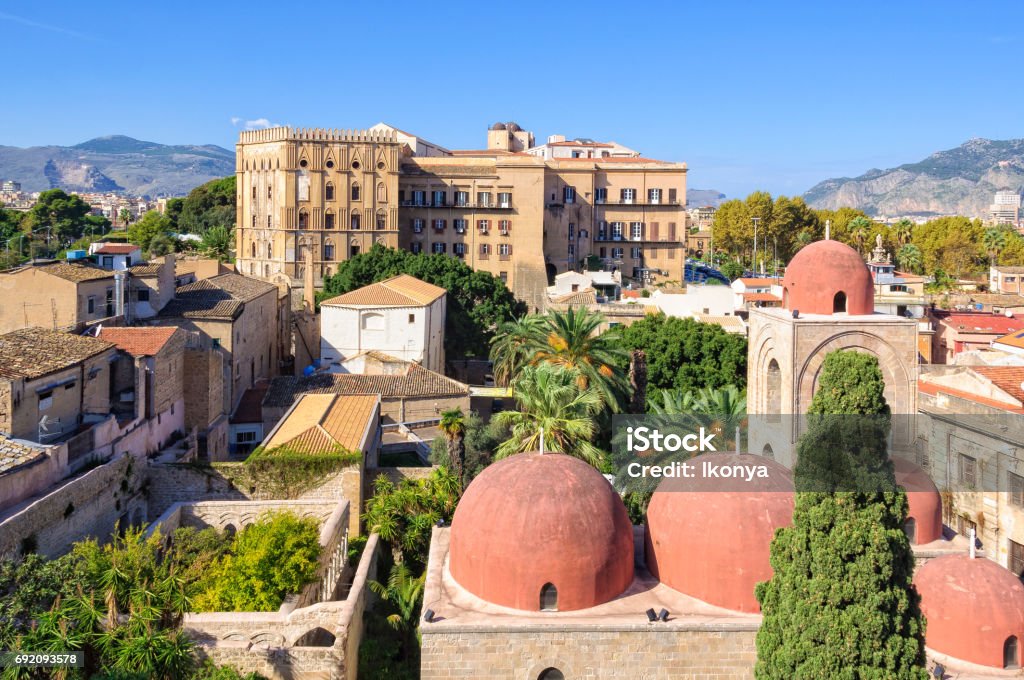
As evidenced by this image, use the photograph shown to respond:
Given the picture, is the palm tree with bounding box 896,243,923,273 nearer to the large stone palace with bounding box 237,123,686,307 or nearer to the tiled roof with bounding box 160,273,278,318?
the large stone palace with bounding box 237,123,686,307

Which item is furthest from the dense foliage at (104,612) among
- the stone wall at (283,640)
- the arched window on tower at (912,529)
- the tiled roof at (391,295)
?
the tiled roof at (391,295)

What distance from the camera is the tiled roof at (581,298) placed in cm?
4769

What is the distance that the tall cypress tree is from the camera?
452 inches

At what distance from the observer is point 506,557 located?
13578 millimetres

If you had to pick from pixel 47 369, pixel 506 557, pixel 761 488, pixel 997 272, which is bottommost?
pixel 506 557

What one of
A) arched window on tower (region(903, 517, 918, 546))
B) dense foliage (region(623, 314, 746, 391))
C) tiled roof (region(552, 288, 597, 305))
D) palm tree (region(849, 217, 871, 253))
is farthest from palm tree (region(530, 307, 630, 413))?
palm tree (region(849, 217, 871, 253))

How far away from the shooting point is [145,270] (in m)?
31.9

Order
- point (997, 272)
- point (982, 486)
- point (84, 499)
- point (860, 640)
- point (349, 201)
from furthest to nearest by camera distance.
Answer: point (997, 272) → point (349, 201) → point (982, 486) → point (84, 499) → point (860, 640)

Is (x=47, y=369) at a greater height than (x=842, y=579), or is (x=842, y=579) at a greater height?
(x=47, y=369)

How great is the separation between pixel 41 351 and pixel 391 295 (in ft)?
64.1

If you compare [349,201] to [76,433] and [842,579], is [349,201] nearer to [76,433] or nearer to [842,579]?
[76,433]

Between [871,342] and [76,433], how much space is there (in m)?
17.0

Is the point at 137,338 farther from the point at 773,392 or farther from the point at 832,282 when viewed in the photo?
the point at 832,282

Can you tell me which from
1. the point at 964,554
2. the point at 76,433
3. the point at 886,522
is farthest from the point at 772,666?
the point at 76,433
